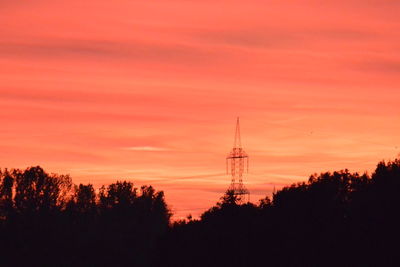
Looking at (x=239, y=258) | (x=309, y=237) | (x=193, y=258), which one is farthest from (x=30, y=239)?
(x=309, y=237)

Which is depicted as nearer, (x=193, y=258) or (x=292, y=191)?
(x=292, y=191)

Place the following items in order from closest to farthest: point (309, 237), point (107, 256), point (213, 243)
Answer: point (309, 237), point (213, 243), point (107, 256)

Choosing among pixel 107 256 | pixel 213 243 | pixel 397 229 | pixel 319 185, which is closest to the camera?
pixel 397 229

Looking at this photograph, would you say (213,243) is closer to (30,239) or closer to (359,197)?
(359,197)

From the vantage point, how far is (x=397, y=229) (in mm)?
88188

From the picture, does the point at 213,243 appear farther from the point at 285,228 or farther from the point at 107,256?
the point at 107,256

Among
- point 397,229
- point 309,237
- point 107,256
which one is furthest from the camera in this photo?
point 107,256

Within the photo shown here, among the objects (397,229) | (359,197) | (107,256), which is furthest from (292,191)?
(107,256)

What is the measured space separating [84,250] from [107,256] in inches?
199

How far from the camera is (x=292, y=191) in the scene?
114 meters

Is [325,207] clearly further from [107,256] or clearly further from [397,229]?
[107,256]

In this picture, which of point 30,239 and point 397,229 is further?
point 30,239

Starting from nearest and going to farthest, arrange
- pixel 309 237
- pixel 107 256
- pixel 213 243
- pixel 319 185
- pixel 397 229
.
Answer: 1. pixel 397 229
2. pixel 309 237
3. pixel 319 185
4. pixel 213 243
5. pixel 107 256

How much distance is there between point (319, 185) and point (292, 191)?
571 cm
